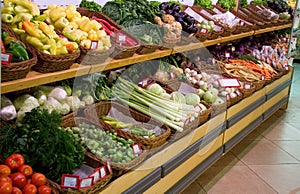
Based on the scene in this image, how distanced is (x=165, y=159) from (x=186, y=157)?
337 mm

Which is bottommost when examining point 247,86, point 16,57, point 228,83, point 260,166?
point 260,166

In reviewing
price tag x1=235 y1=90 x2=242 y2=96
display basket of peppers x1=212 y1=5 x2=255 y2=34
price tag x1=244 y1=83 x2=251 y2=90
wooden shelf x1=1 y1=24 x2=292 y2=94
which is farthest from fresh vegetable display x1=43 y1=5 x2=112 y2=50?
display basket of peppers x1=212 y1=5 x2=255 y2=34

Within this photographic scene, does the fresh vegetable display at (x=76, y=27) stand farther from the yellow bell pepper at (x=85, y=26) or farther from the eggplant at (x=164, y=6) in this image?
the eggplant at (x=164, y=6)

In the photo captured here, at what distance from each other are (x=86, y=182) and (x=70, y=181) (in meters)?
0.09

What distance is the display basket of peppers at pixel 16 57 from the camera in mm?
2218

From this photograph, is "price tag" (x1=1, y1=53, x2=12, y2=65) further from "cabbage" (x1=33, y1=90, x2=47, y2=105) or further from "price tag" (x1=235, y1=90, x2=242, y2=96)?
"price tag" (x1=235, y1=90, x2=242, y2=96)

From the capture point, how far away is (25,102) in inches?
109

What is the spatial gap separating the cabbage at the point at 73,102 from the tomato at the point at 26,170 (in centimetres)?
88

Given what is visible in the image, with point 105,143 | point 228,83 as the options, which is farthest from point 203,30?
point 105,143

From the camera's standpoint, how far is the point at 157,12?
4.10 metres

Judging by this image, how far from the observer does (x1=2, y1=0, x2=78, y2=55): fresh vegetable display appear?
102 inches

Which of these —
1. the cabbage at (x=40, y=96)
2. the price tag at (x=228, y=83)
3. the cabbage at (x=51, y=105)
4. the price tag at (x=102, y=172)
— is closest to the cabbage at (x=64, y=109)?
the cabbage at (x=51, y=105)

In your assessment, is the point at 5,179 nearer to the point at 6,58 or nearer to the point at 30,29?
the point at 6,58

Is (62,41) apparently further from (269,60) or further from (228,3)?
(269,60)
